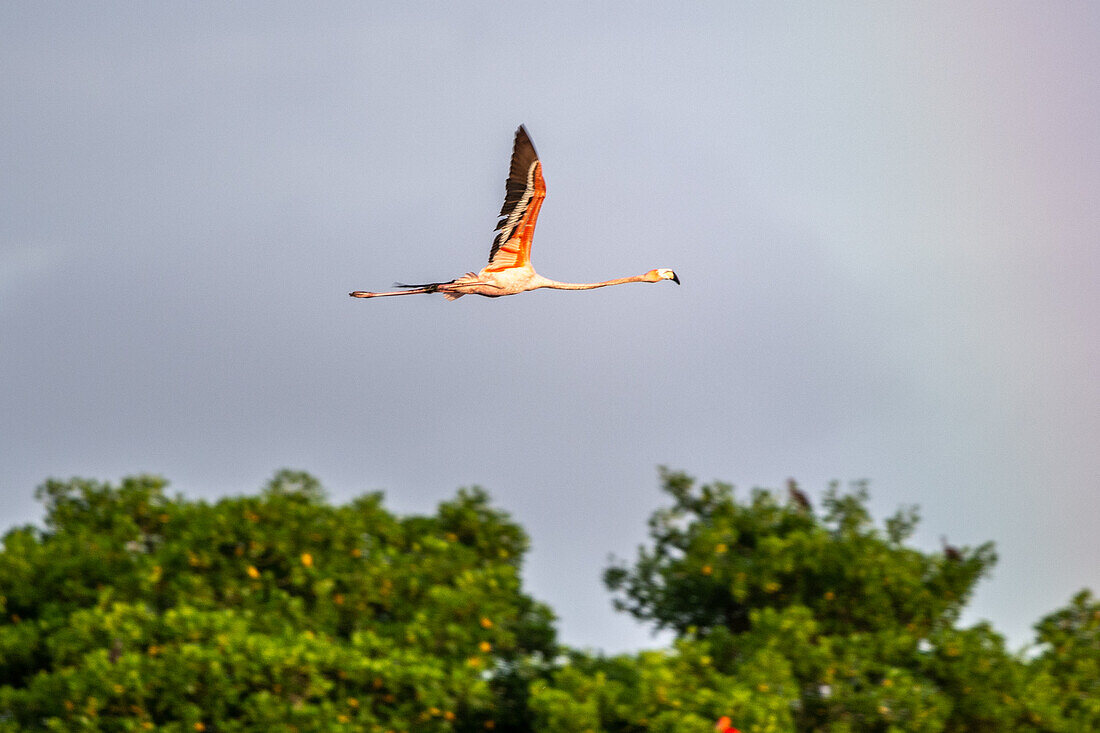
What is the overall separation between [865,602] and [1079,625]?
10.0 ft

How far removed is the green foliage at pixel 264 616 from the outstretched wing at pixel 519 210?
495cm

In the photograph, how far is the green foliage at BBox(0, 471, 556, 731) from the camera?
51.8 feet

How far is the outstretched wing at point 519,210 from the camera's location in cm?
1393

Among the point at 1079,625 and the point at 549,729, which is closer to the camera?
the point at 549,729

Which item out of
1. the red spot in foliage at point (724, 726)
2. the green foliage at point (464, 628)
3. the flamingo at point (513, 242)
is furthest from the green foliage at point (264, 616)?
the flamingo at point (513, 242)

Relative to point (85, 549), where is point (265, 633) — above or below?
below

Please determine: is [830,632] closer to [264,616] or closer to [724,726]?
[724,726]

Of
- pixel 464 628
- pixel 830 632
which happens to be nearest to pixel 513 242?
pixel 464 628

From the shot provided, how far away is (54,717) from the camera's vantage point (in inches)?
630

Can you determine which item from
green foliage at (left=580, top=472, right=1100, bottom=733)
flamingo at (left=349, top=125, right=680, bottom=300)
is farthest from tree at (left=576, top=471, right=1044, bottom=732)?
flamingo at (left=349, top=125, right=680, bottom=300)

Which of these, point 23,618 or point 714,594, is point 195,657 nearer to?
point 23,618

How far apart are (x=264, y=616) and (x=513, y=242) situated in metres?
5.79

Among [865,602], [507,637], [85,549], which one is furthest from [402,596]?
[865,602]

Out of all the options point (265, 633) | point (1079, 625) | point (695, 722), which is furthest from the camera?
point (1079, 625)
